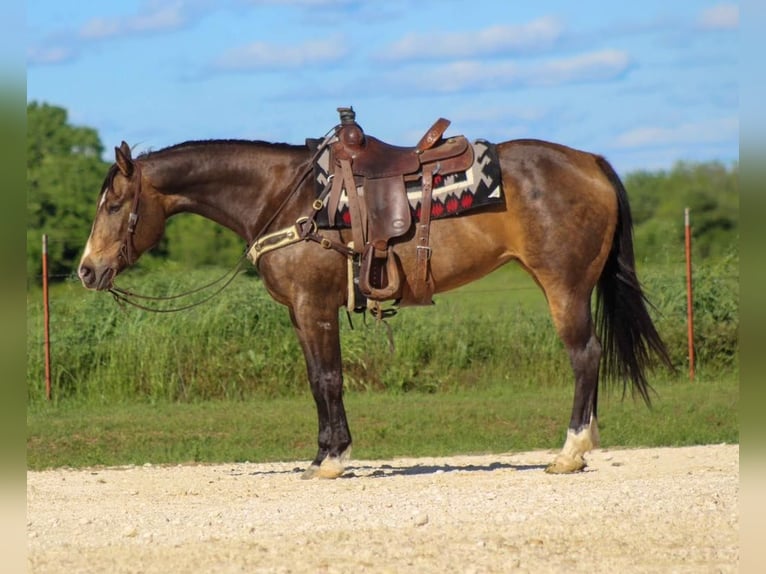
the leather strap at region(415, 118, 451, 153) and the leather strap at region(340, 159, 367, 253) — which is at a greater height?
the leather strap at region(415, 118, 451, 153)

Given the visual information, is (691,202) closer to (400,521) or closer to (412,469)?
(412,469)

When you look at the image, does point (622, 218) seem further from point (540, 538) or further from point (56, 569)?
point (56, 569)

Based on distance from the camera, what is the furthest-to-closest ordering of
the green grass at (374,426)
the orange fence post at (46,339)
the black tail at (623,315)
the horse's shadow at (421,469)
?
the orange fence post at (46,339) → the green grass at (374,426) → the horse's shadow at (421,469) → the black tail at (623,315)

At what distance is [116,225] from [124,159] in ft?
1.58

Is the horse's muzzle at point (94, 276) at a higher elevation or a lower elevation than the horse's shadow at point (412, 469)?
higher

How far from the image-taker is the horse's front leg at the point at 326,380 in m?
8.62

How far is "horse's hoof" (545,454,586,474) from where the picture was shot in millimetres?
8484

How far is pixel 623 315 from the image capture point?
355 inches

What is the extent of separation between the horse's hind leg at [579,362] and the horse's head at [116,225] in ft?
9.94

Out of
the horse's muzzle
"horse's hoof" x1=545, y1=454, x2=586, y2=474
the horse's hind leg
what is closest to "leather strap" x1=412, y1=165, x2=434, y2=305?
the horse's hind leg

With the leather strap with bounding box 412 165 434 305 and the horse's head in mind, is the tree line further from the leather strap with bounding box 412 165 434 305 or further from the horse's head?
the leather strap with bounding box 412 165 434 305

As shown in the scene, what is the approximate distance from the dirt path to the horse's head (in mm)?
1579

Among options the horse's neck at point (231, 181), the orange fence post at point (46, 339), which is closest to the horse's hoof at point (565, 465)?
the horse's neck at point (231, 181)

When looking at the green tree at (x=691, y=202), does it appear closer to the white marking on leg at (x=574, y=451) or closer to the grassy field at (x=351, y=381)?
the grassy field at (x=351, y=381)
